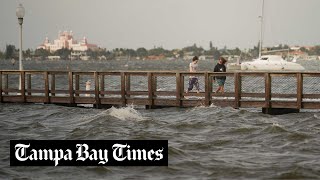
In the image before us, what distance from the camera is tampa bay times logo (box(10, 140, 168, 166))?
41.1 ft

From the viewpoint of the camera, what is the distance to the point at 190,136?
1706cm

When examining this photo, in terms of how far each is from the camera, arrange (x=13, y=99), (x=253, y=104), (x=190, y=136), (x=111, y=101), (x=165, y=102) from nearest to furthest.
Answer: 1. (x=190, y=136)
2. (x=253, y=104)
3. (x=165, y=102)
4. (x=111, y=101)
5. (x=13, y=99)

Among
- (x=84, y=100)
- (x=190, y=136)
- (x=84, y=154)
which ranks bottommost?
(x=190, y=136)

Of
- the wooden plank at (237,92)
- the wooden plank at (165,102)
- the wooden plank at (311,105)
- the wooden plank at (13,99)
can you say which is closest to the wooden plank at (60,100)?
the wooden plank at (13,99)

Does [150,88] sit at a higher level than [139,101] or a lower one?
higher

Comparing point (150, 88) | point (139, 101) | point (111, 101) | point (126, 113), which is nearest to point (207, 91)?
point (150, 88)

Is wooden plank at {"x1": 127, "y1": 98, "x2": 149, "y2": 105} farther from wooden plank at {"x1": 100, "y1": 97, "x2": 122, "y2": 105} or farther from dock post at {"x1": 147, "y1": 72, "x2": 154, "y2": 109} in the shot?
wooden plank at {"x1": 100, "y1": 97, "x2": 122, "y2": 105}

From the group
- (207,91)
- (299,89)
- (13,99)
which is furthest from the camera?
(13,99)

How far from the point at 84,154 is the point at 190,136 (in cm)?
484

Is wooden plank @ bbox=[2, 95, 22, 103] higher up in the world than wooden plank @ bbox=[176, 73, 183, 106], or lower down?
lower down

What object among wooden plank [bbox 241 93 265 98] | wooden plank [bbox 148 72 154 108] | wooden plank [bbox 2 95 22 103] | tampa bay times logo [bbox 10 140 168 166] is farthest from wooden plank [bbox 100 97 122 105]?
tampa bay times logo [bbox 10 140 168 166]

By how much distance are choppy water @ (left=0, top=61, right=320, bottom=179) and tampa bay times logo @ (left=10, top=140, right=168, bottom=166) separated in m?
0.15

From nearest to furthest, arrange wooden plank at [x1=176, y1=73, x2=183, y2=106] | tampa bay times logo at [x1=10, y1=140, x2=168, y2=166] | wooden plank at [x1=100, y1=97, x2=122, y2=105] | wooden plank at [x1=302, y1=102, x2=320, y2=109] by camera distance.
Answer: tampa bay times logo at [x1=10, y1=140, x2=168, y2=166] < wooden plank at [x1=302, y1=102, x2=320, y2=109] < wooden plank at [x1=176, y1=73, x2=183, y2=106] < wooden plank at [x1=100, y1=97, x2=122, y2=105]

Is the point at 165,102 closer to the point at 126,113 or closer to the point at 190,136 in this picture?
the point at 126,113
